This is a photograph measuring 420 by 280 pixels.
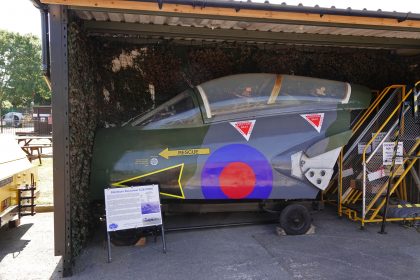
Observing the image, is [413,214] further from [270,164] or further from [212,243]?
[212,243]

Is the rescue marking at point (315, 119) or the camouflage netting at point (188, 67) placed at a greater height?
the camouflage netting at point (188, 67)

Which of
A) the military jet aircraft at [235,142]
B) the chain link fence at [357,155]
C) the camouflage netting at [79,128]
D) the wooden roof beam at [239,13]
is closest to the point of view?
the wooden roof beam at [239,13]

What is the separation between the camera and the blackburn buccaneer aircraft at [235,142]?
220 inches

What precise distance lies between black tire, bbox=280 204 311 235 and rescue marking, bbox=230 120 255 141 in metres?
1.35

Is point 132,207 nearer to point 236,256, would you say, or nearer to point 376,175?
point 236,256

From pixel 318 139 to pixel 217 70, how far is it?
2395 mm

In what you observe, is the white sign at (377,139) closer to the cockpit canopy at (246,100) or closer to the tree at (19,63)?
the cockpit canopy at (246,100)

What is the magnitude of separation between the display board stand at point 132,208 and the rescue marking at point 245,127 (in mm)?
1571

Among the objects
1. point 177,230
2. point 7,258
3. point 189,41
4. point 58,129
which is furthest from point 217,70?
point 7,258

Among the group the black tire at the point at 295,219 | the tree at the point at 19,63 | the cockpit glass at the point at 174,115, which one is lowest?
the black tire at the point at 295,219

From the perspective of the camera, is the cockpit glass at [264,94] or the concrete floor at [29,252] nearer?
the concrete floor at [29,252]

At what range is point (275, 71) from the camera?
7.30 m

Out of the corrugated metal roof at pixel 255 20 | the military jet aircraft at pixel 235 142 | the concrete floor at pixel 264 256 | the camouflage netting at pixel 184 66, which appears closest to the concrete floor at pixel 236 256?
the concrete floor at pixel 264 256

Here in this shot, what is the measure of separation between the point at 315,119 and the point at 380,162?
4.78 ft
